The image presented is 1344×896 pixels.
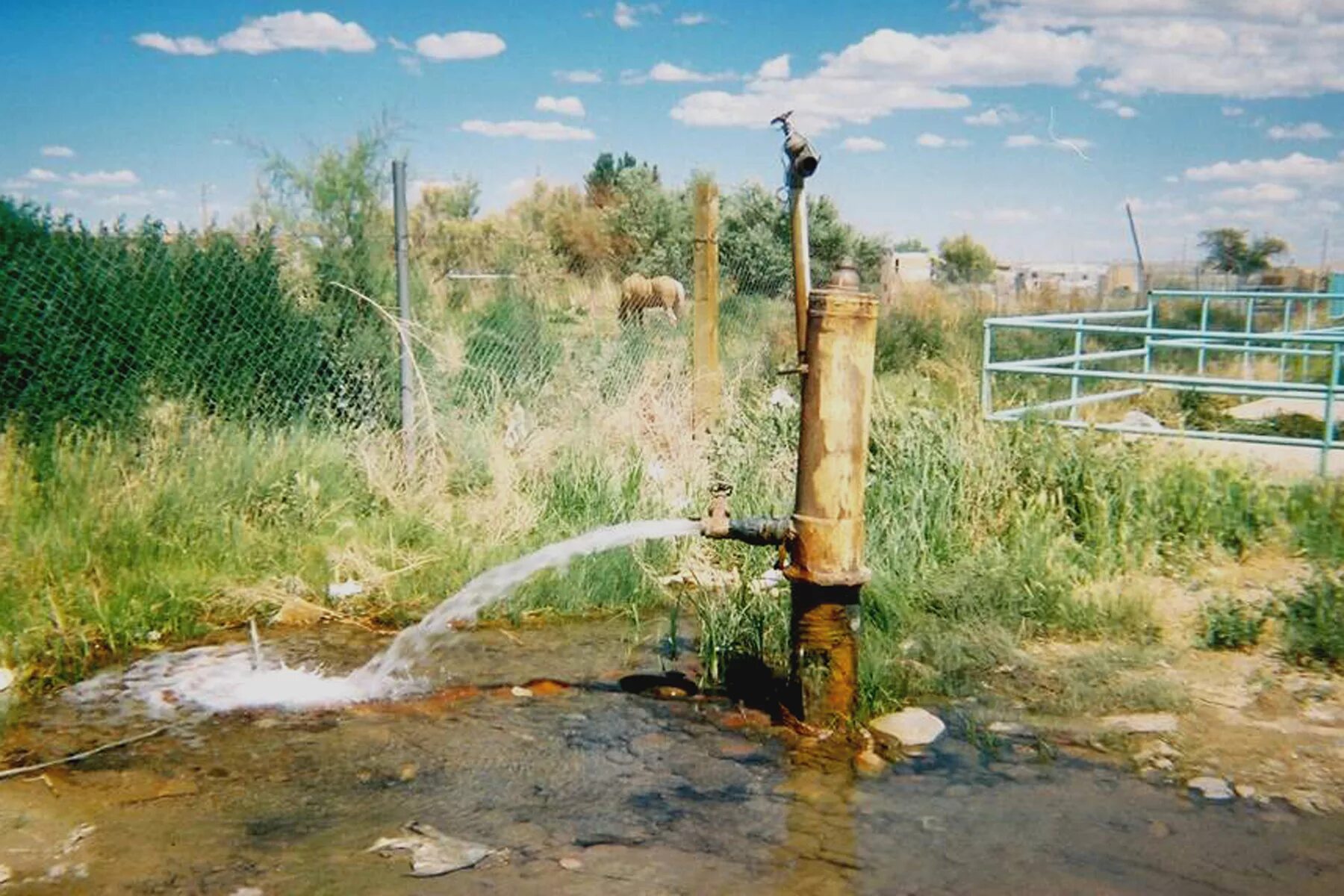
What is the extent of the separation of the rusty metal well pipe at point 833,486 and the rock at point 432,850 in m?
1.36

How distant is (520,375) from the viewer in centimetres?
786

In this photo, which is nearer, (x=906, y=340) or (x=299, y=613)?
(x=299, y=613)

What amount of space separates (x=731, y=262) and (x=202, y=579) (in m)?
6.81

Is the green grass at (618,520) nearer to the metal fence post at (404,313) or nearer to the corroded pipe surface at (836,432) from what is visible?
the metal fence post at (404,313)

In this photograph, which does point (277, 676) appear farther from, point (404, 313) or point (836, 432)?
point (404, 313)

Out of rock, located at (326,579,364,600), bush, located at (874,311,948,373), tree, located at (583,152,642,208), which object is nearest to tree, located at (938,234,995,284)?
tree, located at (583,152,642,208)

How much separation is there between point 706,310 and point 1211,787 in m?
5.09

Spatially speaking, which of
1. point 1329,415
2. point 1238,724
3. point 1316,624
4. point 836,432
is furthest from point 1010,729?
point 1329,415

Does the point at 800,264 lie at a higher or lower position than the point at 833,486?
higher

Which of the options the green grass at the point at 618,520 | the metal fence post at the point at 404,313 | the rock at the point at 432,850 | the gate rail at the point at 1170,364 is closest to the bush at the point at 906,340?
the gate rail at the point at 1170,364

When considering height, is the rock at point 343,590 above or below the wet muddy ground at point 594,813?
above

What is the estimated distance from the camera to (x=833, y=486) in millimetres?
3896

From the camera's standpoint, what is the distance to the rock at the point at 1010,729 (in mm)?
4102

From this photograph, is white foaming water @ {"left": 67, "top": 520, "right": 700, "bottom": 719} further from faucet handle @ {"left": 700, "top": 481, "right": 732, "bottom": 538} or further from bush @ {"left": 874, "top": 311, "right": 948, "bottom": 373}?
bush @ {"left": 874, "top": 311, "right": 948, "bottom": 373}
